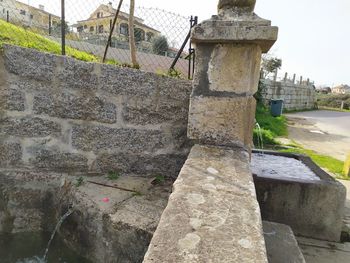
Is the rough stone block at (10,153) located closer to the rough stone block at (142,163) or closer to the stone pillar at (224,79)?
the rough stone block at (142,163)

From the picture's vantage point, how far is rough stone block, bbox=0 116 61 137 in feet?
7.48

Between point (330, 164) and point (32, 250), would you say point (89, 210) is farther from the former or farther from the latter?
point (330, 164)

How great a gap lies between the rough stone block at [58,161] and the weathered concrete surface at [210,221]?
46.4 inches

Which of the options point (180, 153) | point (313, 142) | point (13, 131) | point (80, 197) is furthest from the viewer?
point (313, 142)

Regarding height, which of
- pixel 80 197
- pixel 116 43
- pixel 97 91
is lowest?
pixel 80 197

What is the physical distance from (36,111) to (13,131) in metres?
0.22

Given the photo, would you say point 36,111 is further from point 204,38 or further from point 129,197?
point 204,38

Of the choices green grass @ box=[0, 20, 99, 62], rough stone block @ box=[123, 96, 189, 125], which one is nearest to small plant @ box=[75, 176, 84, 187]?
rough stone block @ box=[123, 96, 189, 125]

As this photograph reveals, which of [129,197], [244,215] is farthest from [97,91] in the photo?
[244,215]

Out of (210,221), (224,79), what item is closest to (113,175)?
(224,79)

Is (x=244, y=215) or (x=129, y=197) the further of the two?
(x=129, y=197)

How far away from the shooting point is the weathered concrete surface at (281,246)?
161 centimetres

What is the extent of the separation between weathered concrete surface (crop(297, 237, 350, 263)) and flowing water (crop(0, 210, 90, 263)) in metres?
1.60

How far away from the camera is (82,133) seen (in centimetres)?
240
